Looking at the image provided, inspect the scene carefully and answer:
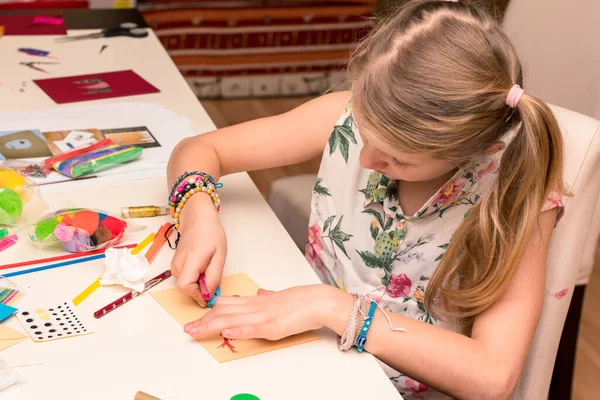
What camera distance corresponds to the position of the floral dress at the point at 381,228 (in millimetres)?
1123

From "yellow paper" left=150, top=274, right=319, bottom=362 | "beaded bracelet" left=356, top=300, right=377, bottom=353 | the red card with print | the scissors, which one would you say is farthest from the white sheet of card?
the scissors

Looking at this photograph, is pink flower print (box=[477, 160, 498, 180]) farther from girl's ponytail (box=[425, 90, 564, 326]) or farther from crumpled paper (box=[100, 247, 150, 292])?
crumpled paper (box=[100, 247, 150, 292])

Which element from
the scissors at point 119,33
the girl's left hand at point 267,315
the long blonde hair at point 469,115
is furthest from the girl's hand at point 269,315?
the scissors at point 119,33

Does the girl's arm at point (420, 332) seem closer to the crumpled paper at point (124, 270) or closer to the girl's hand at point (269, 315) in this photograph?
the girl's hand at point (269, 315)

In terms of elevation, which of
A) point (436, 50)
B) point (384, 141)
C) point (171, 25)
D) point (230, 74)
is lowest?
point (230, 74)

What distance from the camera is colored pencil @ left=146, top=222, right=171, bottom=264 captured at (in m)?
1.08

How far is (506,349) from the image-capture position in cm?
97

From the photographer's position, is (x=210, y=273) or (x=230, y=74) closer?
(x=210, y=273)

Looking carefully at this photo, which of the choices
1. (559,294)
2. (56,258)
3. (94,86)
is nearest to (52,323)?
(56,258)

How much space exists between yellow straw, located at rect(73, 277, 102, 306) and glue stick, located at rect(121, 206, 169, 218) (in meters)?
0.18

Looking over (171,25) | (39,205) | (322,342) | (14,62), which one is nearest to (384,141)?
(322,342)

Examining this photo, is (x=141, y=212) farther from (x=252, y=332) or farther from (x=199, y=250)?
(x=252, y=332)

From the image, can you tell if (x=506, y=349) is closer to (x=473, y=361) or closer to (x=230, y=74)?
(x=473, y=361)

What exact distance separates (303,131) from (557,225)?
442mm
